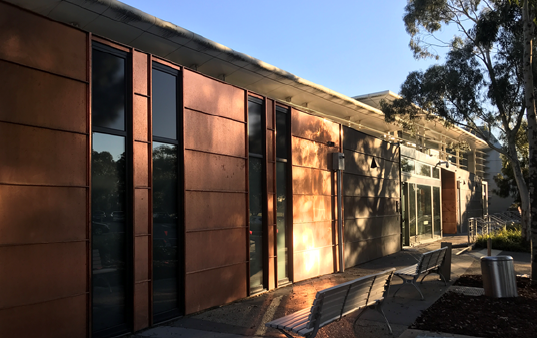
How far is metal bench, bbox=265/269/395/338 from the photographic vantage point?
5.15 m

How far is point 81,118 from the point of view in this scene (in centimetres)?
598

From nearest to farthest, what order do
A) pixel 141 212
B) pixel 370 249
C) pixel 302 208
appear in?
pixel 141 212 < pixel 302 208 < pixel 370 249

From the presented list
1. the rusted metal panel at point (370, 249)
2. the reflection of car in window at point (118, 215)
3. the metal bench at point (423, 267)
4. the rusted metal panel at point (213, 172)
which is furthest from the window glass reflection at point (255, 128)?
the rusted metal panel at point (370, 249)

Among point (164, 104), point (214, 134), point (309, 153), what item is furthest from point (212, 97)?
point (309, 153)

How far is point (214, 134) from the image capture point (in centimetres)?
842

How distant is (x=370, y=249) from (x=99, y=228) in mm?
10575

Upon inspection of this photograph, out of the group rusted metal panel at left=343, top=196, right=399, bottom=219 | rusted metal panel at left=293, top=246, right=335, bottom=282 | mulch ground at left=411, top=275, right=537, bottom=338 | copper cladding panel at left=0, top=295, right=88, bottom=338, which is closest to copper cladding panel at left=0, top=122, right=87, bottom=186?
copper cladding panel at left=0, top=295, right=88, bottom=338

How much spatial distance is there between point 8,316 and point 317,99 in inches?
615

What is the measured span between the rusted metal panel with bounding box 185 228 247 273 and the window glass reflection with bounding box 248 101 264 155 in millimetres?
1838

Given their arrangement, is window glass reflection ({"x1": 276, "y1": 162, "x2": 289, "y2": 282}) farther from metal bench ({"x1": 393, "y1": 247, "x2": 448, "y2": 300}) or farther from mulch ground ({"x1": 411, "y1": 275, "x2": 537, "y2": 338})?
mulch ground ({"x1": 411, "y1": 275, "x2": 537, "y2": 338})

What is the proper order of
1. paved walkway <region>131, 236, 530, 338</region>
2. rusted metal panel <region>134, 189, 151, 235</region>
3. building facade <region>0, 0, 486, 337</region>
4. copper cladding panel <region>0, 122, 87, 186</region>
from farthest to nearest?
rusted metal panel <region>134, 189, 151, 235</region>, paved walkway <region>131, 236, 530, 338</region>, building facade <region>0, 0, 486, 337</region>, copper cladding panel <region>0, 122, 87, 186</region>

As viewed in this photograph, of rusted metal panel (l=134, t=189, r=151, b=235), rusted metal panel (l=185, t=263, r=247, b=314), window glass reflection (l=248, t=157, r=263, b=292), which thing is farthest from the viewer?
window glass reflection (l=248, t=157, r=263, b=292)

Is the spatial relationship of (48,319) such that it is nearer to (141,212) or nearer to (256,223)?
(141,212)

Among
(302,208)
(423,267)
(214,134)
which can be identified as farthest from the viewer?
(302,208)
